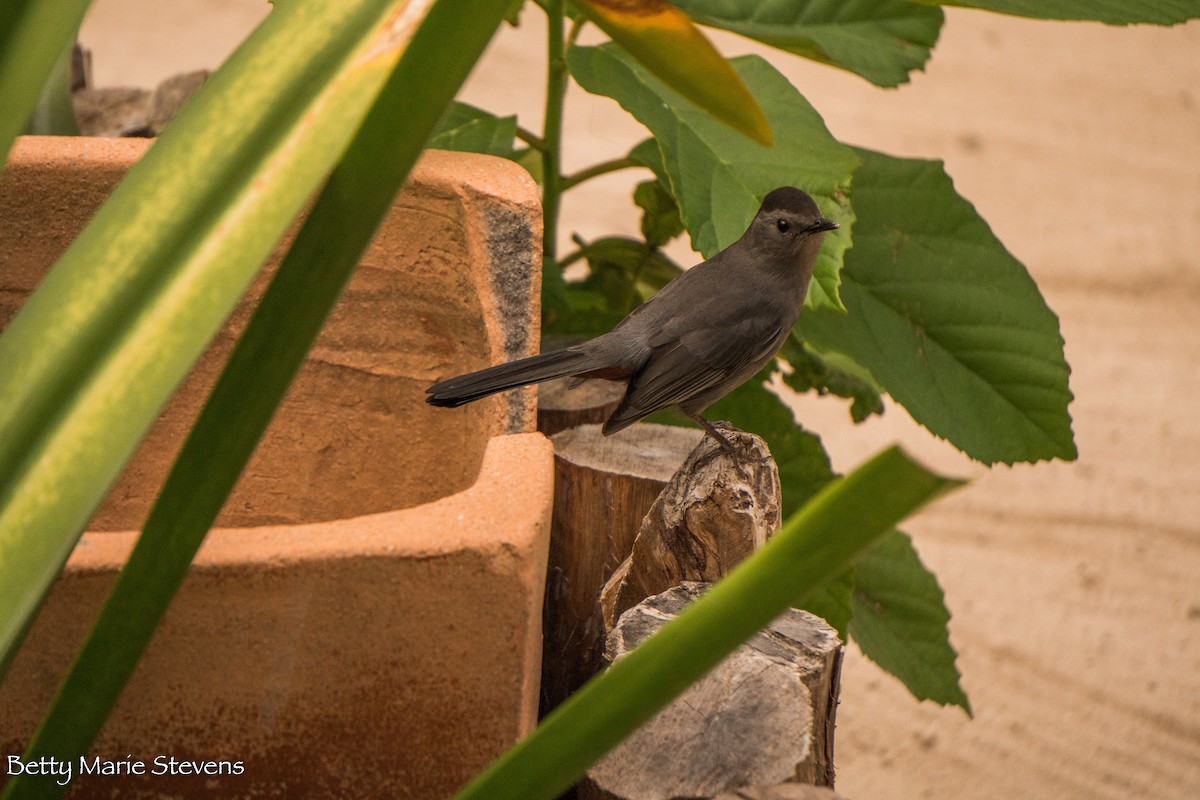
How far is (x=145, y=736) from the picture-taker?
894 mm

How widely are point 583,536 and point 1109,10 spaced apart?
2.75ft

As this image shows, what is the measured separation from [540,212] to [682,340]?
14.6 inches

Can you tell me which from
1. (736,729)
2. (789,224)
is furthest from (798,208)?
(736,729)

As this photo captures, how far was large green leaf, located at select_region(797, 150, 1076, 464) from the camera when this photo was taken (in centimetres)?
157

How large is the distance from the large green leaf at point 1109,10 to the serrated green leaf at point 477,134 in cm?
57

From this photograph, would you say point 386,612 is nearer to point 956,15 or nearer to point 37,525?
point 37,525

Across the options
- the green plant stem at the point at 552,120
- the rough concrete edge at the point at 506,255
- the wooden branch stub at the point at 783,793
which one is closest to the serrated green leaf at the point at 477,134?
the green plant stem at the point at 552,120

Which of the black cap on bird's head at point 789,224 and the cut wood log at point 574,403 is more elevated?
the black cap on bird's head at point 789,224

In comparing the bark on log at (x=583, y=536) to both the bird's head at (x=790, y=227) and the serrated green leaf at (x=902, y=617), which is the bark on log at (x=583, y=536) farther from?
the serrated green leaf at (x=902, y=617)

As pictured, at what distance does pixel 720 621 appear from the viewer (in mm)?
539

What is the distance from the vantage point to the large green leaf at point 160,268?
1.85 feet

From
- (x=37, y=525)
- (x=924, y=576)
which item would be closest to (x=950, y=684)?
(x=924, y=576)

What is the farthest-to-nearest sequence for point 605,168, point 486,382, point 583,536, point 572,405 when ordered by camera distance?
point 605,168, point 572,405, point 583,536, point 486,382

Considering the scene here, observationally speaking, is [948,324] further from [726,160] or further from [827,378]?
[726,160]
